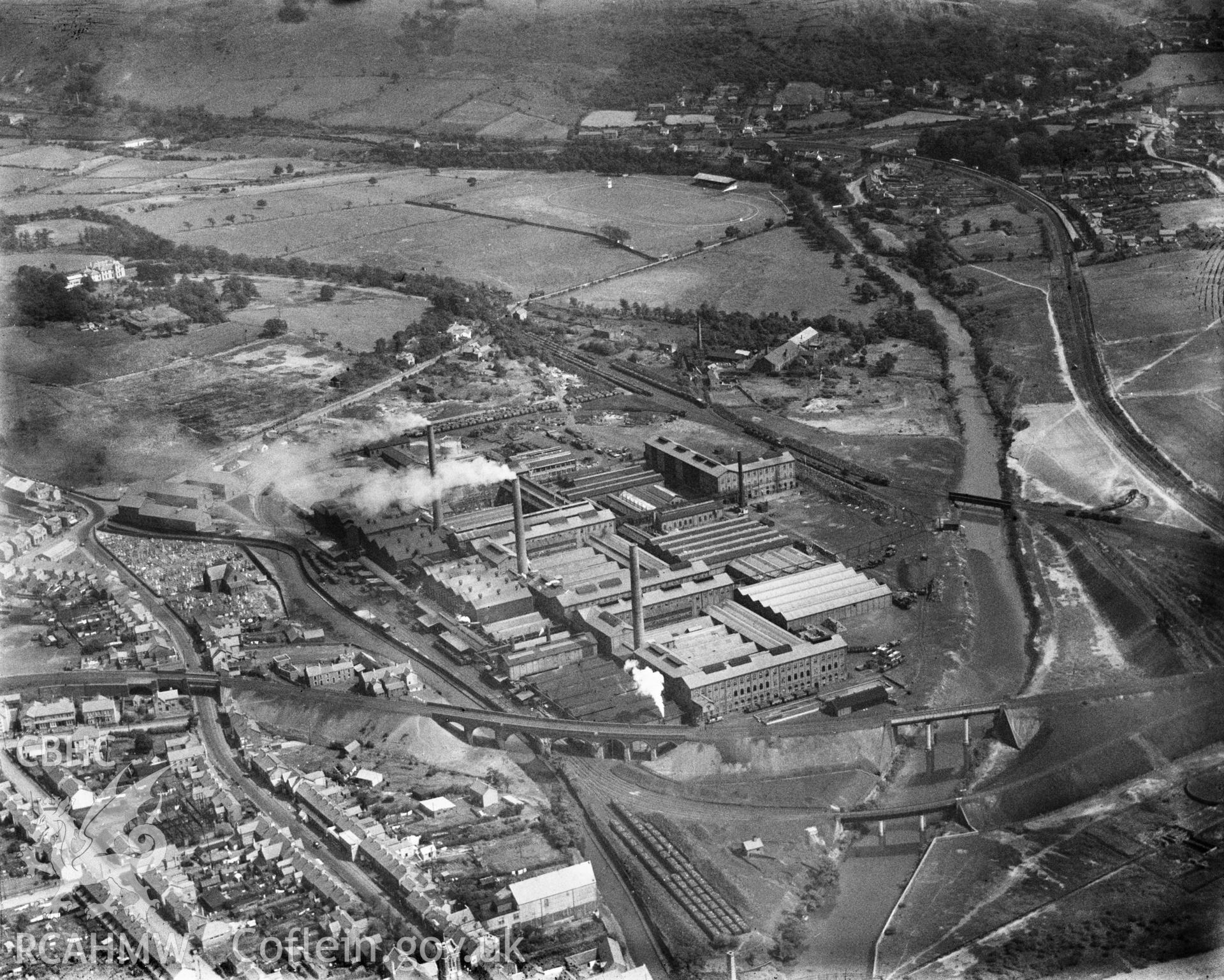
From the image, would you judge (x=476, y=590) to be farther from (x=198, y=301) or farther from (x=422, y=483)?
(x=198, y=301)

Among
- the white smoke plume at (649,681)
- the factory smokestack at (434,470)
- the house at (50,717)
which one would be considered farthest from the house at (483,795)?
the factory smokestack at (434,470)

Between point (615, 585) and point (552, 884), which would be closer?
point (552, 884)

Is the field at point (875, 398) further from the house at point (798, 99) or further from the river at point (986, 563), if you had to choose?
the house at point (798, 99)

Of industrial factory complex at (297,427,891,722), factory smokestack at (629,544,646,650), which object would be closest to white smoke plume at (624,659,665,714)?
industrial factory complex at (297,427,891,722)

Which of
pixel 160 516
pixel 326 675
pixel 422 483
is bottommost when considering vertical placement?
pixel 160 516

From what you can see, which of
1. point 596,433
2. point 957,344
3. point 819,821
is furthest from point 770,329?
point 819,821

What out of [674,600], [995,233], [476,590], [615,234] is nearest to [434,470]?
[476,590]

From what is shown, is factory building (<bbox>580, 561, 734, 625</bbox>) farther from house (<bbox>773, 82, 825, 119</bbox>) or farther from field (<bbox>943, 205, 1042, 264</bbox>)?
house (<bbox>773, 82, 825, 119</bbox>)
